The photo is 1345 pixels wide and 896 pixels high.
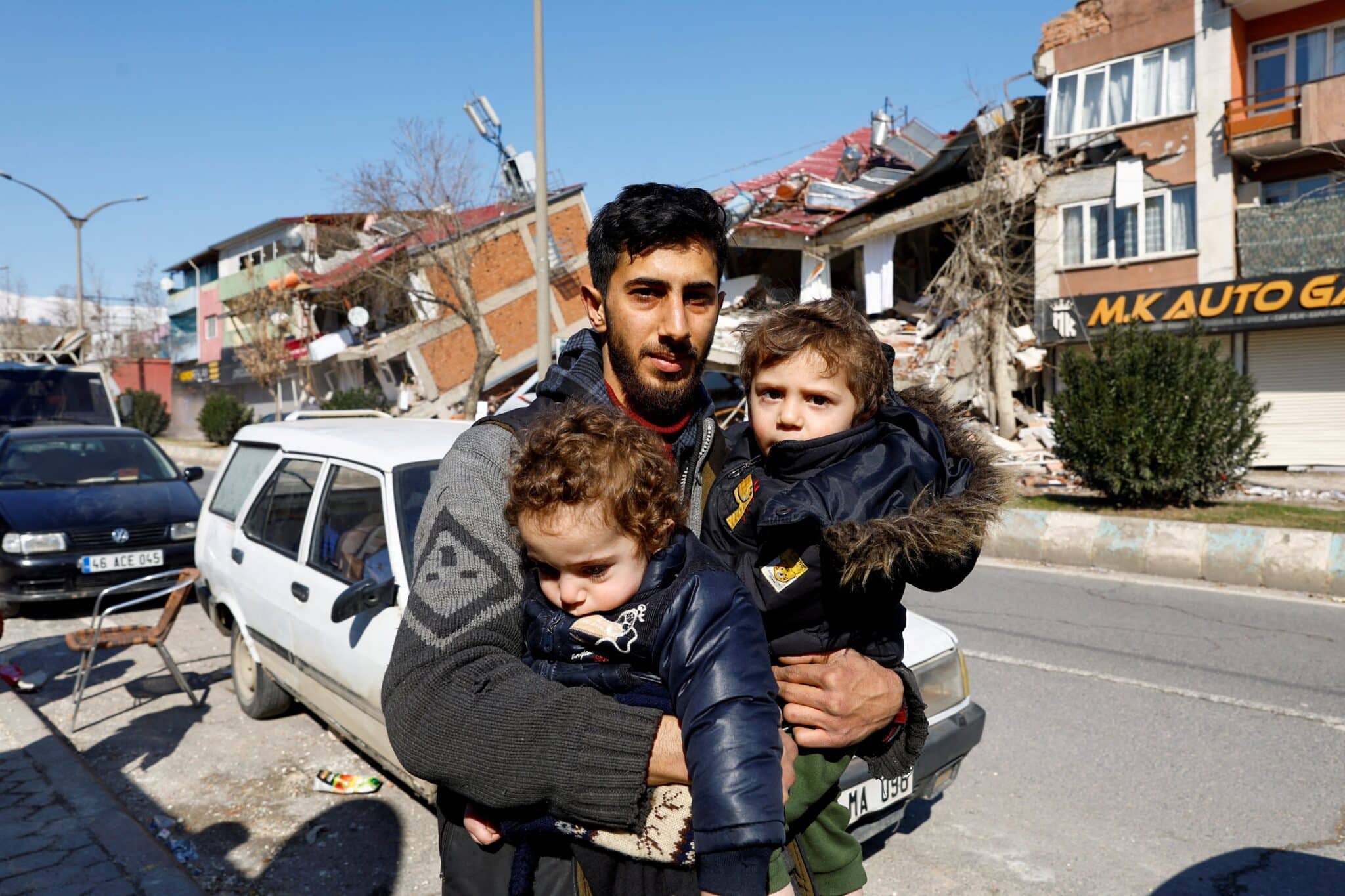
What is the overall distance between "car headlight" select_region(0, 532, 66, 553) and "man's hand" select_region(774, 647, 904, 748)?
28.0 feet

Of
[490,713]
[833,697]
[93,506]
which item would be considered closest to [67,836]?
[490,713]

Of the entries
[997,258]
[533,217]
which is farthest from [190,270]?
[997,258]

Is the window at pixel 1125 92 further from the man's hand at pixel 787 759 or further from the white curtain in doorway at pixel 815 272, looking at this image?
the man's hand at pixel 787 759

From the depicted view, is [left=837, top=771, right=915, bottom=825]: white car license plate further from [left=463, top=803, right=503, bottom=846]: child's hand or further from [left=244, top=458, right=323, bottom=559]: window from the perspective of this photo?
[left=244, top=458, right=323, bottom=559]: window

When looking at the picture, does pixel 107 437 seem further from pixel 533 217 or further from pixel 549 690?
pixel 533 217

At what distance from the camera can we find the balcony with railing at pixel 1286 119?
18031 mm

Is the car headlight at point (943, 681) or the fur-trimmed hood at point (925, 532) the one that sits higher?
the fur-trimmed hood at point (925, 532)

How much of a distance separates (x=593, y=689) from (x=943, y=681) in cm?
278

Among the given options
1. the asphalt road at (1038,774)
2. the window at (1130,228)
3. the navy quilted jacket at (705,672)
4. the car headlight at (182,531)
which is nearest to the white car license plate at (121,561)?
the car headlight at (182,531)

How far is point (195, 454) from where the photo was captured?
30.2 meters

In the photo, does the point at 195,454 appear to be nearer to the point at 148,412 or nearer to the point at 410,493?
the point at 148,412

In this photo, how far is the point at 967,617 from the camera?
8156mm

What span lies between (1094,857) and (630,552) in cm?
325

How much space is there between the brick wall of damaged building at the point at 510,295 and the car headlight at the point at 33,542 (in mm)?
24718
